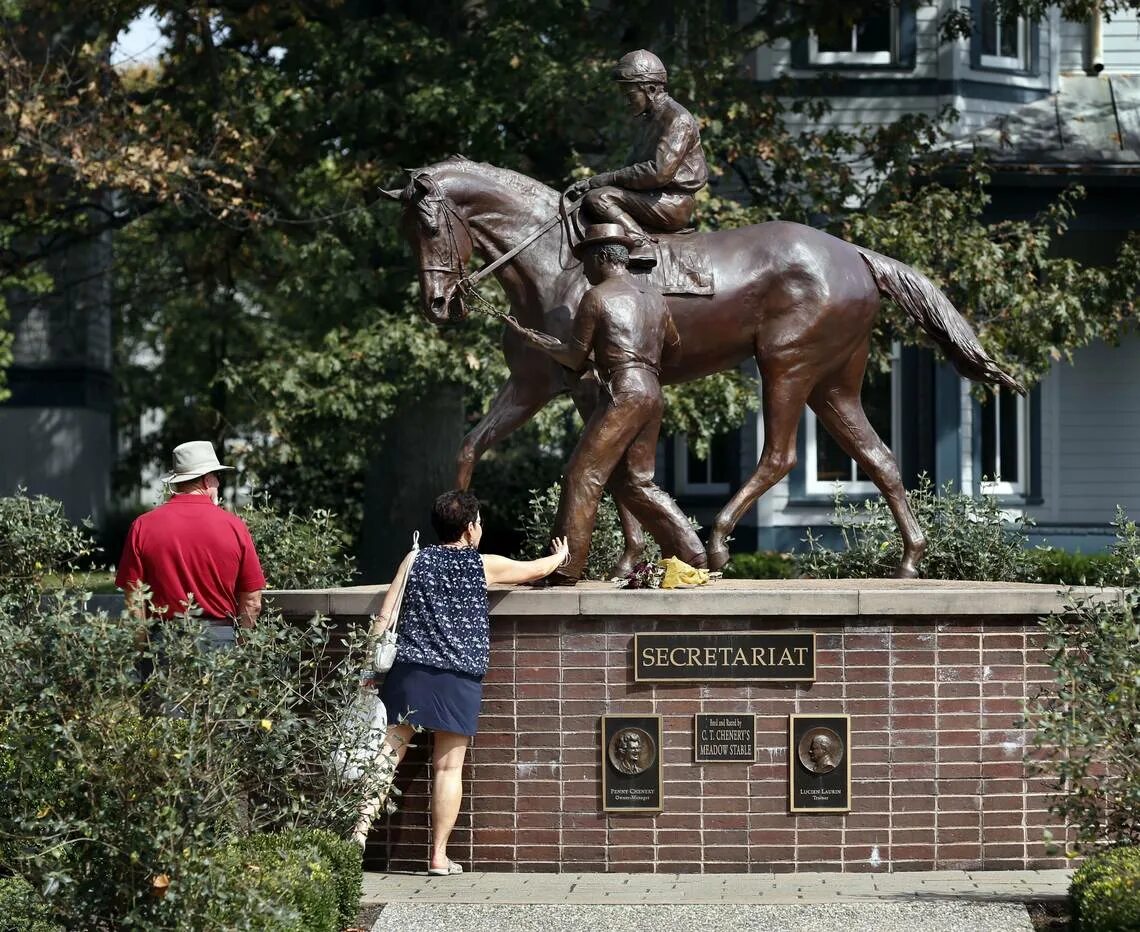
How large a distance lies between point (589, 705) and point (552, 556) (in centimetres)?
78

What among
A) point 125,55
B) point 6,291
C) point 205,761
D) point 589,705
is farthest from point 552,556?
point 6,291

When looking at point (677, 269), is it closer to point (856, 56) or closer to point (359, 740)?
point (359, 740)

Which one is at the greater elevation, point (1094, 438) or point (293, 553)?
point (1094, 438)

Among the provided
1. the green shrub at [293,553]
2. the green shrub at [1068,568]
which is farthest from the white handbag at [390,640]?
the green shrub at [1068,568]

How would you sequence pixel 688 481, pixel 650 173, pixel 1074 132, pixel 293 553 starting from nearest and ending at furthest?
1. pixel 650 173
2. pixel 293 553
3. pixel 1074 132
4. pixel 688 481

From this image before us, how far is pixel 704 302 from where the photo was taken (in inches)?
413

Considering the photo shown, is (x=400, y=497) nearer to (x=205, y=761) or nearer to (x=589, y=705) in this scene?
(x=589, y=705)

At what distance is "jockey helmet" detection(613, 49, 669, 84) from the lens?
34.5 ft

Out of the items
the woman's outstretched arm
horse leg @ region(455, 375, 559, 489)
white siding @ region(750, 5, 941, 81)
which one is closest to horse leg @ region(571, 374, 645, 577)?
horse leg @ region(455, 375, 559, 489)

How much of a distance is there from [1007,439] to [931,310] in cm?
1358

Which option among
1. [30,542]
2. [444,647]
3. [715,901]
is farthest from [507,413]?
[30,542]

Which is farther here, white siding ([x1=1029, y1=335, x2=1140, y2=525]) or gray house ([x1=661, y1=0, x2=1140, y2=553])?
white siding ([x1=1029, y1=335, x2=1140, y2=525])

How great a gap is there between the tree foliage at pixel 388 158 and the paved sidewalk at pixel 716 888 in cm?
968

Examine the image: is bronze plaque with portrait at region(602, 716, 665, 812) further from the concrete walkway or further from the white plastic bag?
the white plastic bag
